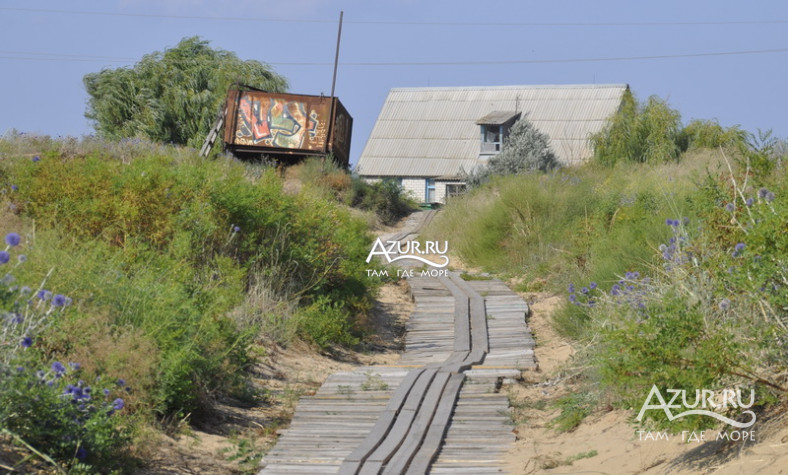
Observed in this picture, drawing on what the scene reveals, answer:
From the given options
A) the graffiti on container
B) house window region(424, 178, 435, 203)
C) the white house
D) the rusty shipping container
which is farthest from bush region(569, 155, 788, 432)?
house window region(424, 178, 435, 203)

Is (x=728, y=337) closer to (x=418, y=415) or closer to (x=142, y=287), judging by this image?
(x=418, y=415)

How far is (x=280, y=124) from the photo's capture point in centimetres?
3369

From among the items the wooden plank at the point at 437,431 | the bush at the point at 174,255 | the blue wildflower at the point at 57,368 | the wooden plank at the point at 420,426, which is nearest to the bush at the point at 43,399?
the blue wildflower at the point at 57,368

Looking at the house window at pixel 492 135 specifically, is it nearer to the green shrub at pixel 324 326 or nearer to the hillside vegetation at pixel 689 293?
the hillside vegetation at pixel 689 293

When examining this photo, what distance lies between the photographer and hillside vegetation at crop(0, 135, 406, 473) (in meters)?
6.21

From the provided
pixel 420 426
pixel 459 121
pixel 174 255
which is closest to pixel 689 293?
pixel 420 426

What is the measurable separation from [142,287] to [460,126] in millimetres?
38640

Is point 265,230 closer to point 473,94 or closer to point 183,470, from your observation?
point 183,470

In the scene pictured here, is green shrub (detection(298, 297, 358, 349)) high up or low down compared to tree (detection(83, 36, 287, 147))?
down

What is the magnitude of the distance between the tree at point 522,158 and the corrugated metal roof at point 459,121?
4.52 meters

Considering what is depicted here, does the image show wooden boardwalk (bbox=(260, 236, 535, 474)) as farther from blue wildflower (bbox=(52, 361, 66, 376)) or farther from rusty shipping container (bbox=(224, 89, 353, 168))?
rusty shipping container (bbox=(224, 89, 353, 168))

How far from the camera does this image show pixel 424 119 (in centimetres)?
4794

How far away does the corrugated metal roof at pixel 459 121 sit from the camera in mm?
44438

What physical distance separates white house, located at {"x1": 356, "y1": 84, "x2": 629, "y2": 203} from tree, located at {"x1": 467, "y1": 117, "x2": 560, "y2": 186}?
3670 millimetres
